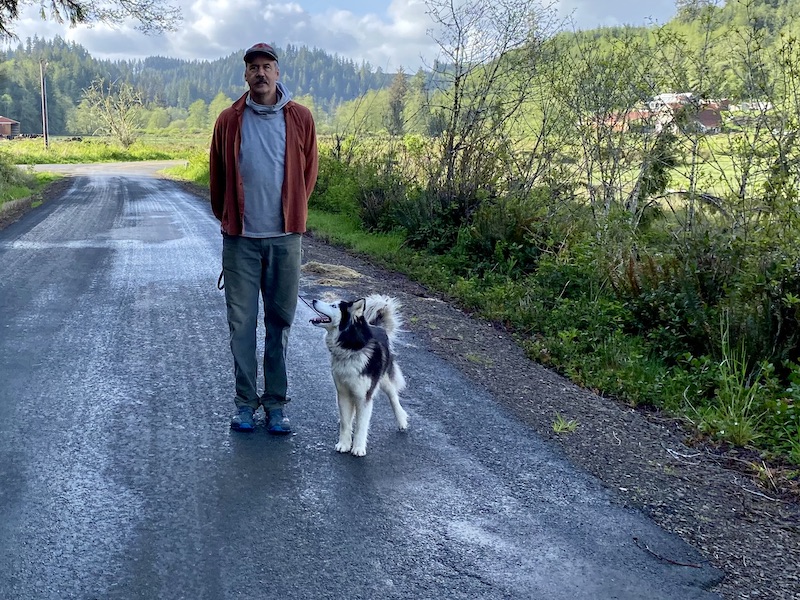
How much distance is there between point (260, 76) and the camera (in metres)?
4.39

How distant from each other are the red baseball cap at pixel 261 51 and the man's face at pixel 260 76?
2cm

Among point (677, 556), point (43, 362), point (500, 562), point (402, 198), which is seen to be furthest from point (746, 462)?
point (402, 198)

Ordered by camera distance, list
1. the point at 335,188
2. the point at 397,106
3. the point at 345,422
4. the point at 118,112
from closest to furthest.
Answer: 1. the point at 345,422
2. the point at 397,106
3. the point at 335,188
4. the point at 118,112

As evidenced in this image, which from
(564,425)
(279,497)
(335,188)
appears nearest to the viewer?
(279,497)

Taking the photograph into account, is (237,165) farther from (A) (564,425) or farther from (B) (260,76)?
(A) (564,425)

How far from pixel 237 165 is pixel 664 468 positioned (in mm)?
3193

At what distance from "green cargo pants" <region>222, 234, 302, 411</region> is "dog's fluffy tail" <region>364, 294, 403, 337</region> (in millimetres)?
491

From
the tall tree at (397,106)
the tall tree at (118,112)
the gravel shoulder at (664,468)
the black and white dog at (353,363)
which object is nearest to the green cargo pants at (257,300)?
the black and white dog at (353,363)

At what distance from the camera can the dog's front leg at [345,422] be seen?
461cm

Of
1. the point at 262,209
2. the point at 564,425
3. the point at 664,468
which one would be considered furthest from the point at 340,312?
the point at 664,468

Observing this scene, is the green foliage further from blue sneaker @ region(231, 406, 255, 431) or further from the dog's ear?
the dog's ear

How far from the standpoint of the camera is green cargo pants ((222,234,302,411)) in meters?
4.71

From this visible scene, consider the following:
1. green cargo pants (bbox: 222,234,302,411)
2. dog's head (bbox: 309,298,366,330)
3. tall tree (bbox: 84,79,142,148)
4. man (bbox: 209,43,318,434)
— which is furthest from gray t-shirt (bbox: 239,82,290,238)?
tall tree (bbox: 84,79,142,148)

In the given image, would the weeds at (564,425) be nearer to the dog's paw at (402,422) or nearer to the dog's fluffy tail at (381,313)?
the dog's paw at (402,422)
